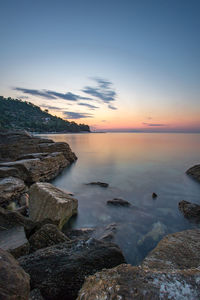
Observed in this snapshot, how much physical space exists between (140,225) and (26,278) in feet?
18.6

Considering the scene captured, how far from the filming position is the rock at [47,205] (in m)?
5.51

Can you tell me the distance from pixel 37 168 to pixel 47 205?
6212 millimetres

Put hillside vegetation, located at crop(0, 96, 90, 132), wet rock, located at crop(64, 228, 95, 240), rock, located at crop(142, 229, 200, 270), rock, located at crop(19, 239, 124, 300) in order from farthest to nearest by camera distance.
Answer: hillside vegetation, located at crop(0, 96, 90, 132)
wet rock, located at crop(64, 228, 95, 240)
rock, located at crop(142, 229, 200, 270)
rock, located at crop(19, 239, 124, 300)

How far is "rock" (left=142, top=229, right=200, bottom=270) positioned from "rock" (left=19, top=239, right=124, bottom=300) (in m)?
0.87

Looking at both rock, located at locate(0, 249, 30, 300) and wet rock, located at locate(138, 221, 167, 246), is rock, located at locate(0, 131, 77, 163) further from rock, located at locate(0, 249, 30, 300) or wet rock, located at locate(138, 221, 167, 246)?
rock, located at locate(0, 249, 30, 300)

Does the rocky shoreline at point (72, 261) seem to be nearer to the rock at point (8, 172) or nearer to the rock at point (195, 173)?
the rock at point (8, 172)

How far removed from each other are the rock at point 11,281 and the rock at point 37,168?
29.3 ft

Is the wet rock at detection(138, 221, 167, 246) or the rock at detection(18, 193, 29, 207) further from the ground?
the rock at detection(18, 193, 29, 207)

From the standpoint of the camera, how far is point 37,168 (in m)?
11.1

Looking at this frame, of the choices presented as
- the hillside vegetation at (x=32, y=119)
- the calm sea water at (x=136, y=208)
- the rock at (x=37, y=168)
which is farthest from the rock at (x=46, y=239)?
the hillside vegetation at (x=32, y=119)

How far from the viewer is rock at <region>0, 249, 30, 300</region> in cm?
149

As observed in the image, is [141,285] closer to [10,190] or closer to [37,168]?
[10,190]

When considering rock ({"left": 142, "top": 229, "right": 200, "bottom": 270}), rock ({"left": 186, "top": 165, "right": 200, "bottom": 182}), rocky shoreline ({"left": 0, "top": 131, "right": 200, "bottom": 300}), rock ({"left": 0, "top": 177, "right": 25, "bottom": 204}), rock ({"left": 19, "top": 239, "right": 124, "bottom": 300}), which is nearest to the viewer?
rocky shoreline ({"left": 0, "top": 131, "right": 200, "bottom": 300})

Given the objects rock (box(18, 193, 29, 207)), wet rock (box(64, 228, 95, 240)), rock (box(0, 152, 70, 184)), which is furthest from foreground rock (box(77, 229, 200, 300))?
rock (box(0, 152, 70, 184))
